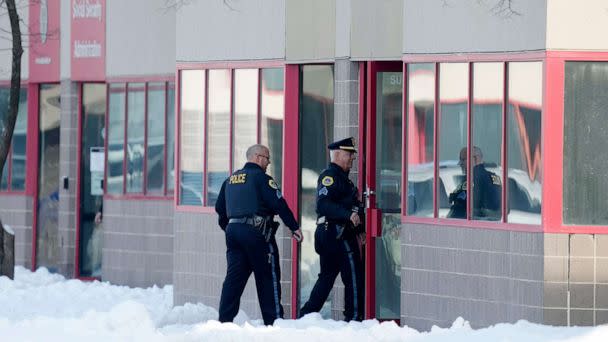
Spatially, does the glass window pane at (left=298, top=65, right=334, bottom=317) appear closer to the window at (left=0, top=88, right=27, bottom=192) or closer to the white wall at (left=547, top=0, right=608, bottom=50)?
the white wall at (left=547, top=0, right=608, bottom=50)

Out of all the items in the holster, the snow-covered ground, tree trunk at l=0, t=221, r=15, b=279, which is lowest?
the snow-covered ground

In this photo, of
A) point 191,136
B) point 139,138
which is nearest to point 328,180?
point 191,136

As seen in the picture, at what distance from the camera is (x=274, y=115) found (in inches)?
801

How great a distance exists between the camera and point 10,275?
24.0m

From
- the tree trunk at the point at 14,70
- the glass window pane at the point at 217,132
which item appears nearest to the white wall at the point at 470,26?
the glass window pane at the point at 217,132

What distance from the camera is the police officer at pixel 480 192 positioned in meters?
17.6

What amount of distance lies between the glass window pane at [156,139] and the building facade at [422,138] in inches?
163

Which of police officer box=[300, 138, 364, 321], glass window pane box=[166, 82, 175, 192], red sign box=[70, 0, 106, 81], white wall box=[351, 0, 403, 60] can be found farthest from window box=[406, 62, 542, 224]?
red sign box=[70, 0, 106, 81]

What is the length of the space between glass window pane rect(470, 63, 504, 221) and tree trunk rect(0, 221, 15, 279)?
7761mm

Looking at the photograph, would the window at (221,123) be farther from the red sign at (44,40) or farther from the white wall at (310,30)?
the red sign at (44,40)

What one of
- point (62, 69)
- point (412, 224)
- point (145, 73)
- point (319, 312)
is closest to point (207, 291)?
point (319, 312)

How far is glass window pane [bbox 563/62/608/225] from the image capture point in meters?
17.0

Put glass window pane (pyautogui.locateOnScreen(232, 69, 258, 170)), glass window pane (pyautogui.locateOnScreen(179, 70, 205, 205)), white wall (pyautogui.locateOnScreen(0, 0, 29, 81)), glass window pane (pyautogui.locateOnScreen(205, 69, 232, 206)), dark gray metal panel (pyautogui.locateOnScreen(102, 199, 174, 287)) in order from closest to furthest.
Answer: glass window pane (pyautogui.locateOnScreen(232, 69, 258, 170))
glass window pane (pyautogui.locateOnScreen(205, 69, 232, 206))
glass window pane (pyautogui.locateOnScreen(179, 70, 205, 205))
dark gray metal panel (pyautogui.locateOnScreen(102, 199, 174, 287))
white wall (pyautogui.locateOnScreen(0, 0, 29, 81))

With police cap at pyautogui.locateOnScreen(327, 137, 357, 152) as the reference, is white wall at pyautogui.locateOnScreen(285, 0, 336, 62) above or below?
above
